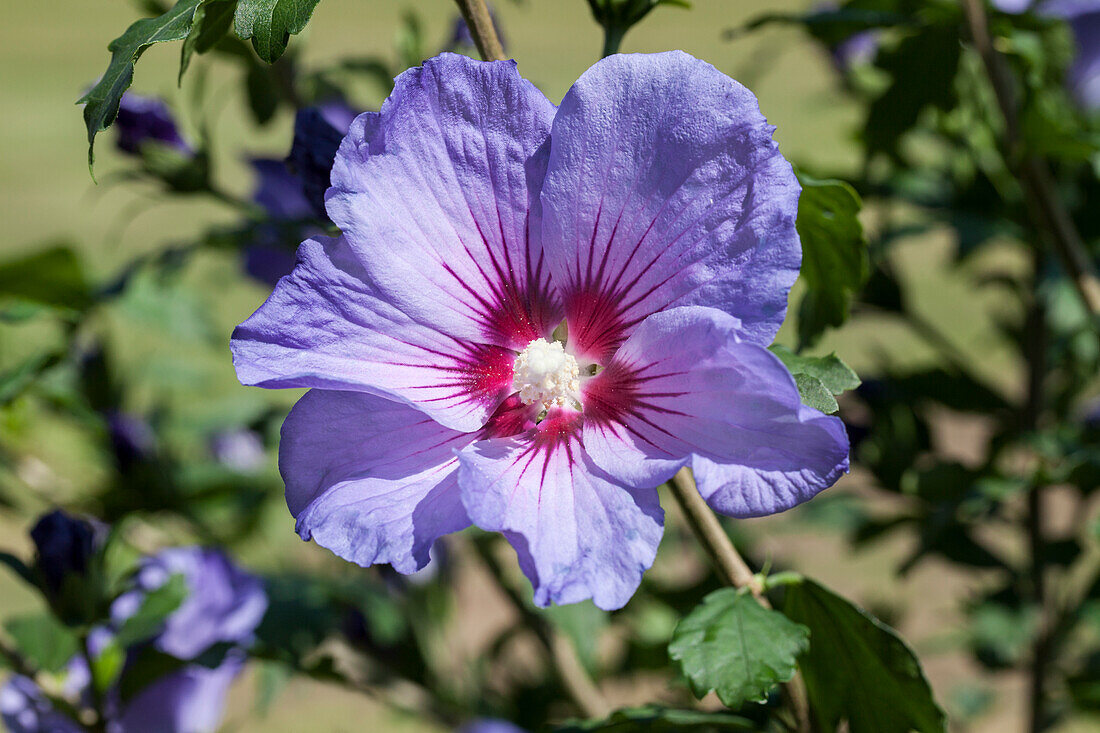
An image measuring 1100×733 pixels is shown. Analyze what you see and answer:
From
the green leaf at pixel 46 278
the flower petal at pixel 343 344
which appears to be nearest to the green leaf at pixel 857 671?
the flower petal at pixel 343 344

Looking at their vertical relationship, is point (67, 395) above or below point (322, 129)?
below

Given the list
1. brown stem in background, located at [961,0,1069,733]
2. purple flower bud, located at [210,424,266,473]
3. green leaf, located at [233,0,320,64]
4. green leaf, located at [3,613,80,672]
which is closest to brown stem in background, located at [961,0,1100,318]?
brown stem in background, located at [961,0,1069,733]

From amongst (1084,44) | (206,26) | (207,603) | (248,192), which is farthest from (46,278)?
(1084,44)

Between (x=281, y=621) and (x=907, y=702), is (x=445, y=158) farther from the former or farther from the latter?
(x=281, y=621)

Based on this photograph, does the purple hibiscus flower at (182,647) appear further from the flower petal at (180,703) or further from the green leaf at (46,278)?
the green leaf at (46,278)

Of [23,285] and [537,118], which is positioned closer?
[537,118]

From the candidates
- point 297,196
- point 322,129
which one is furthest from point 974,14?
point 297,196
